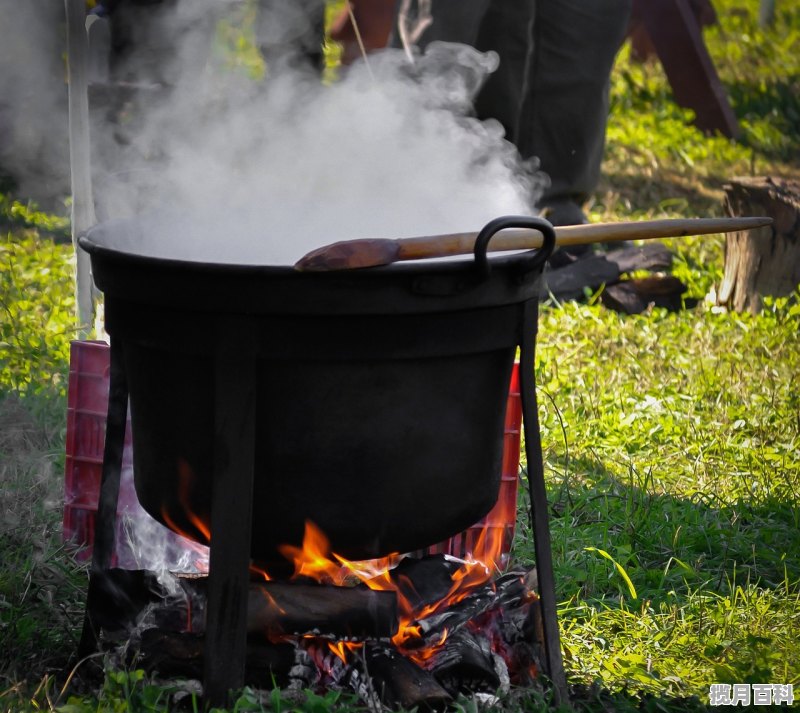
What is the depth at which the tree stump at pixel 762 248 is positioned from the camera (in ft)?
16.8

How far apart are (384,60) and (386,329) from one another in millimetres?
3393

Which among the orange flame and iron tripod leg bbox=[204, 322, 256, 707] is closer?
iron tripod leg bbox=[204, 322, 256, 707]

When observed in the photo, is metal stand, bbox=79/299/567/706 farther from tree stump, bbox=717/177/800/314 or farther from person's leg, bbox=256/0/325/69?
tree stump, bbox=717/177/800/314

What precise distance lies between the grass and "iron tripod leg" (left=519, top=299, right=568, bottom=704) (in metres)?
0.09

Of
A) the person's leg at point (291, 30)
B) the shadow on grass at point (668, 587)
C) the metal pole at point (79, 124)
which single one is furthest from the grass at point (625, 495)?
the person's leg at point (291, 30)

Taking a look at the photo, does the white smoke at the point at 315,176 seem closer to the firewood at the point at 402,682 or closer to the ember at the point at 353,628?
the ember at the point at 353,628

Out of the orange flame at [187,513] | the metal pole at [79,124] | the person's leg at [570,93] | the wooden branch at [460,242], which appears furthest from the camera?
the person's leg at [570,93]

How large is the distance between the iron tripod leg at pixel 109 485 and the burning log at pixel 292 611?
4 centimetres

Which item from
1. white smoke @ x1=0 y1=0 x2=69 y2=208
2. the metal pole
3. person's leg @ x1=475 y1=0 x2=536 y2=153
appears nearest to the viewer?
the metal pole

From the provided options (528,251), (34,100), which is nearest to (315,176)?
(528,251)

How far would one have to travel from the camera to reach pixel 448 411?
210 cm

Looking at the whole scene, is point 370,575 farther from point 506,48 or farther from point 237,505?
point 506,48

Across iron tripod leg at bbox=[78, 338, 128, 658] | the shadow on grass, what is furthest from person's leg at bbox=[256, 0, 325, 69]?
iron tripod leg at bbox=[78, 338, 128, 658]

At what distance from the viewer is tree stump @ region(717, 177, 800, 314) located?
16.8ft
